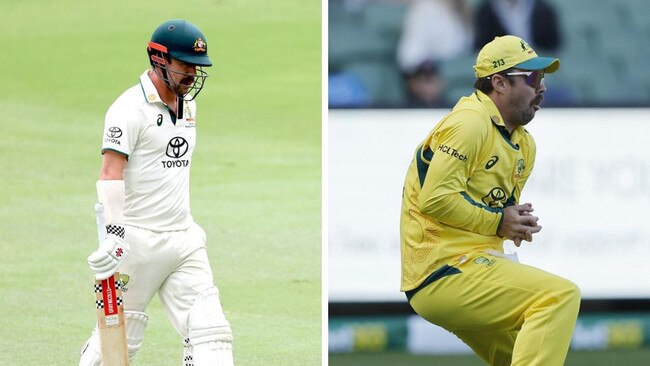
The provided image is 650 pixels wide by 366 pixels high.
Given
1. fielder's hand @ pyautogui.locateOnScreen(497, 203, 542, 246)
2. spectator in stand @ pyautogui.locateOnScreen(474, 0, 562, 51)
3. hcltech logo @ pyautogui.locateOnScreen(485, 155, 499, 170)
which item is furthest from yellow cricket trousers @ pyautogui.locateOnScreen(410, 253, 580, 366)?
spectator in stand @ pyautogui.locateOnScreen(474, 0, 562, 51)

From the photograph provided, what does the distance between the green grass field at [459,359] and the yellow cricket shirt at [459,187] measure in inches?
85.8

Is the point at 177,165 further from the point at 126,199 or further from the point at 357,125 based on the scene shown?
the point at 357,125

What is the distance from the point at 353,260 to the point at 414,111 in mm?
867

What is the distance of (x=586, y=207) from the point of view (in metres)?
7.76

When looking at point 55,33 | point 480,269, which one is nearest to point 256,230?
point 55,33

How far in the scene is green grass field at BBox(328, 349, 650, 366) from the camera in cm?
752

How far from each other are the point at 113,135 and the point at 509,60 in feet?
5.06

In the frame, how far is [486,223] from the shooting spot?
17.2 feet

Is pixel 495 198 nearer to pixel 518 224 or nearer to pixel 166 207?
pixel 518 224

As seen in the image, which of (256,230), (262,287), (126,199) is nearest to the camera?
(126,199)

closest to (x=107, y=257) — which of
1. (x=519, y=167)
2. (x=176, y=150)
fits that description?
(x=176, y=150)

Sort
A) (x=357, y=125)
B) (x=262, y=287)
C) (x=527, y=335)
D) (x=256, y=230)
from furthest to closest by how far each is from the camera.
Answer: (x=256, y=230) → (x=262, y=287) → (x=357, y=125) → (x=527, y=335)

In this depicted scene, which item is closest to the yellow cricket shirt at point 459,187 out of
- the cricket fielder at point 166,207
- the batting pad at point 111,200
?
the cricket fielder at point 166,207

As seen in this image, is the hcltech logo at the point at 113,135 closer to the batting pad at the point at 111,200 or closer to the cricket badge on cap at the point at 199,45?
the batting pad at the point at 111,200
